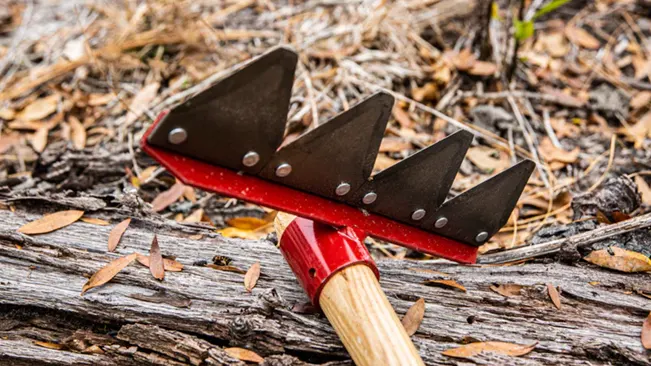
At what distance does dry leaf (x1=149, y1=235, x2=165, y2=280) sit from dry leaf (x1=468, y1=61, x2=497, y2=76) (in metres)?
2.14

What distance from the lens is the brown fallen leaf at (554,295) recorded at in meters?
1.71

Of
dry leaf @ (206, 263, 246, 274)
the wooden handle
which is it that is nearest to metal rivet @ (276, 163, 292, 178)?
the wooden handle

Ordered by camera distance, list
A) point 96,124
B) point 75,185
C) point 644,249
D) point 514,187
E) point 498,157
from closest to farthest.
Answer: point 514,187 → point 644,249 → point 75,185 → point 498,157 → point 96,124

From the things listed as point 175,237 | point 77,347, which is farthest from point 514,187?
point 77,347

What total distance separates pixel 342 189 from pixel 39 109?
241 centimetres

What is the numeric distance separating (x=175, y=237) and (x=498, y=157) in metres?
1.72

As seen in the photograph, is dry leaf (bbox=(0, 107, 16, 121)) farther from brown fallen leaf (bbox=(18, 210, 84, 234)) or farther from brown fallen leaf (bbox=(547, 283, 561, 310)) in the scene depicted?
brown fallen leaf (bbox=(547, 283, 561, 310))

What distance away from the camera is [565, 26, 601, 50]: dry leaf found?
3.58 meters

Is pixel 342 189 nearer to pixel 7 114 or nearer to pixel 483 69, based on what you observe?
pixel 483 69

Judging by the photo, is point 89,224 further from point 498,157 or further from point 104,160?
point 498,157

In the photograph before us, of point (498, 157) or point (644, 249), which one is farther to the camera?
point (498, 157)

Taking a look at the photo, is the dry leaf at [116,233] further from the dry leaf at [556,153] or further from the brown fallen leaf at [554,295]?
the dry leaf at [556,153]

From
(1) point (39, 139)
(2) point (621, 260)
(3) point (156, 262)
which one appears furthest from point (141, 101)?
(2) point (621, 260)

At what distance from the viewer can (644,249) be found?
187 centimetres
